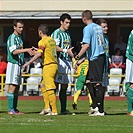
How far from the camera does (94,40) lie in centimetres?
1455

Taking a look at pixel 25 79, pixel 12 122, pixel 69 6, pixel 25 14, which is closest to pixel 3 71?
pixel 25 79

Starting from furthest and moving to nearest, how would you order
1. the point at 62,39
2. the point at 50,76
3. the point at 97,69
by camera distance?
the point at 62,39 → the point at 50,76 → the point at 97,69

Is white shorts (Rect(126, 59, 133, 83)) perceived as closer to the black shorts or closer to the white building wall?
the black shorts

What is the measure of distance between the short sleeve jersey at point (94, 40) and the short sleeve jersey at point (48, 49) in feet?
2.81

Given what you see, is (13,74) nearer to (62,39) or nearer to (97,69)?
(62,39)

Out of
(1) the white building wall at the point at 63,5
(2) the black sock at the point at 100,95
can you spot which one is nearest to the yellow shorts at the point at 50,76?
(2) the black sock at the point at 100,95

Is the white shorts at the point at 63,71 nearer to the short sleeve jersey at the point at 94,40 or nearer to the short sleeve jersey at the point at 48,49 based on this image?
the short sleeve jersey at the point at 48,49

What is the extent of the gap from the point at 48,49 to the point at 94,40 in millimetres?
1106

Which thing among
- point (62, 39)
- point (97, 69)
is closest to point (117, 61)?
point (62, 39)

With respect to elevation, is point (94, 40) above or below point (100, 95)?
above

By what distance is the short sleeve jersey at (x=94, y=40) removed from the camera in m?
14.5

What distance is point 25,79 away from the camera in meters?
27.7

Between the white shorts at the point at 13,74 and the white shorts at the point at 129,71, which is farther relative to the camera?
the white shorts at the point at 13,74

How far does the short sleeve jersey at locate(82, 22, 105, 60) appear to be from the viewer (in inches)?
570
